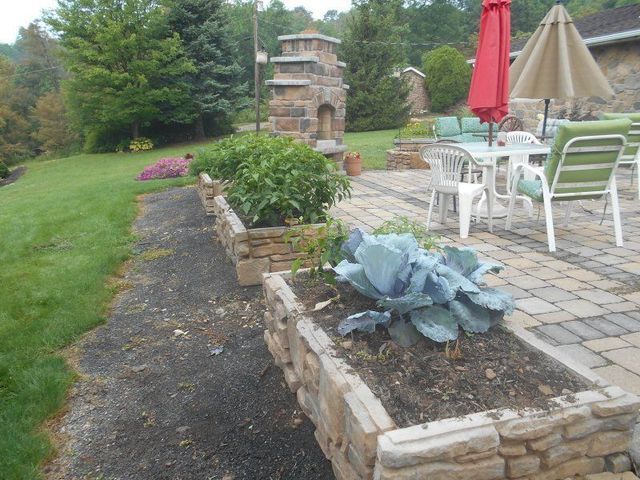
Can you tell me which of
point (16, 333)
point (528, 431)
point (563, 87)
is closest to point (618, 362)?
point (528, 431)

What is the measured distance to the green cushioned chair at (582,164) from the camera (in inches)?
160

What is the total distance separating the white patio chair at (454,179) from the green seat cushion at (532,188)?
0.33 m

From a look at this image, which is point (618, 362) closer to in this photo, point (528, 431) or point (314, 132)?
point (528, 431)

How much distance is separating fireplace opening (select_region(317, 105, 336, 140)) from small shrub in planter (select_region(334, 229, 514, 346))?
6.88m

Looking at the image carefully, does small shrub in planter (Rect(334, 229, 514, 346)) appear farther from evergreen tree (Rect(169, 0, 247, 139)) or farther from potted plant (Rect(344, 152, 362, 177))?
evergreen tree (Rect(169, 0, 247, 139))

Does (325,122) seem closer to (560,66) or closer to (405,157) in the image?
→ (405,157)

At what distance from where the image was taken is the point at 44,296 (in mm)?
3748

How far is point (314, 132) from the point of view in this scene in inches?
328

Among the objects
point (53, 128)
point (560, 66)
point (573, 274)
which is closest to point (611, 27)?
point (560, 66)

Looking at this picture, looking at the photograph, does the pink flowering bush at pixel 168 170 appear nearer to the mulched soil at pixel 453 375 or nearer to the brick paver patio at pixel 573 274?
the brick paver patio at pixel 573 274

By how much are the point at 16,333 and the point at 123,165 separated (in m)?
15.2

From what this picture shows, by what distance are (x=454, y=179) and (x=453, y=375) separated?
3.33 metres

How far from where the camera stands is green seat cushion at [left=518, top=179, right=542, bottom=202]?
14.7ft

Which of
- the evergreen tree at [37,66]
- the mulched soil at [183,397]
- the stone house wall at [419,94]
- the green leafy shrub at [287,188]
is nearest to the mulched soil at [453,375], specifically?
the mulched soil at [183,397]
